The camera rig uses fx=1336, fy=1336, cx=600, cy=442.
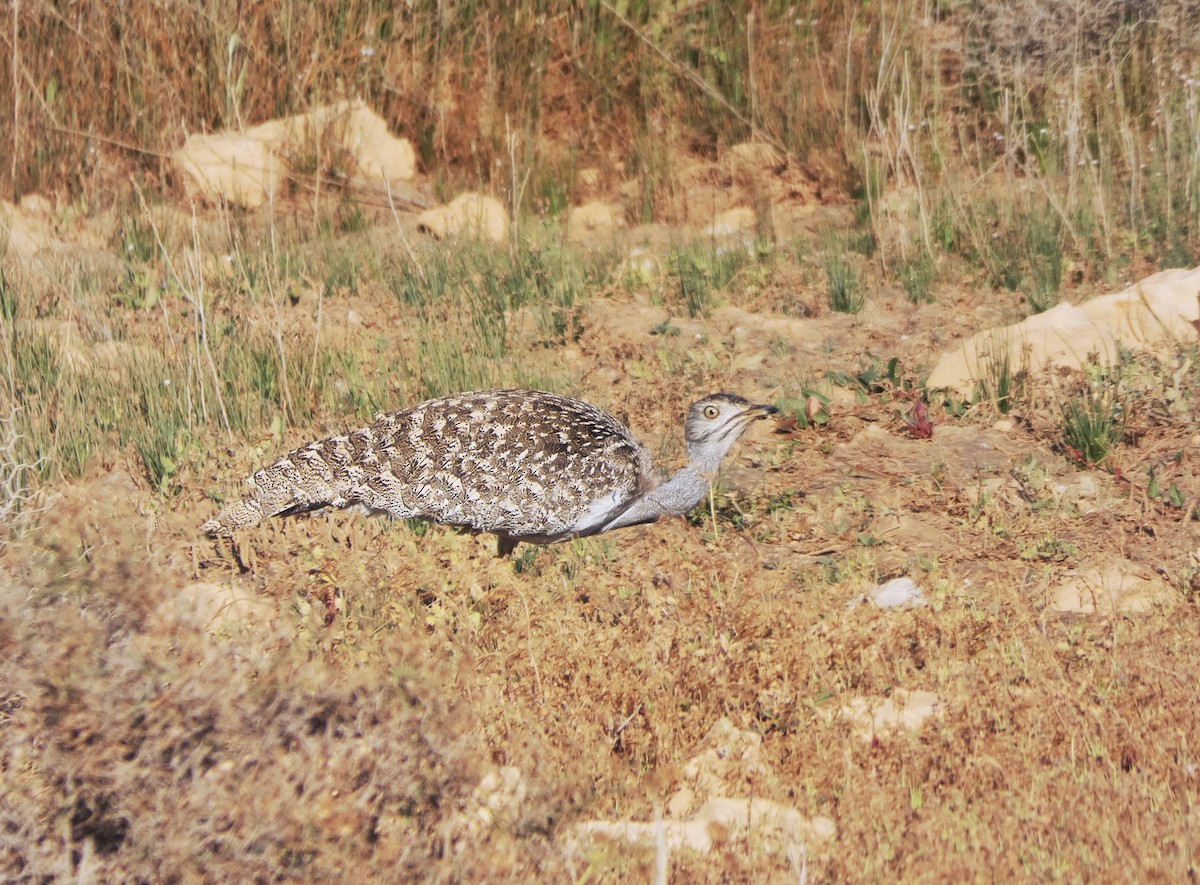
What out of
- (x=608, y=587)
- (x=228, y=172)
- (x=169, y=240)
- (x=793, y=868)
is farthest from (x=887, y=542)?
(x=228, y=172)

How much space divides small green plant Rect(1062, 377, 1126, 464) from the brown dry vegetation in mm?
45

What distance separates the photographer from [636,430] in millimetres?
7469

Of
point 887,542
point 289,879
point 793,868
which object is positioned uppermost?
point 289,879

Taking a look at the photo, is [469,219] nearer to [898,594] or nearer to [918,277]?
[918,277]

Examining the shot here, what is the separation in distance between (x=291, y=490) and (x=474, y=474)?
32.2 inches

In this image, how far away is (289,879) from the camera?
3498 millimetres

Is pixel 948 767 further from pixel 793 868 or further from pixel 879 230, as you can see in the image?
pixel 879 230

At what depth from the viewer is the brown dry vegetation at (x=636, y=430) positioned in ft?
12.3

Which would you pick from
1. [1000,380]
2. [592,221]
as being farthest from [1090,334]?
[592,221]

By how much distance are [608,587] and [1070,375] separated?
323cm

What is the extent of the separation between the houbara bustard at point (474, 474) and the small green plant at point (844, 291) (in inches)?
102

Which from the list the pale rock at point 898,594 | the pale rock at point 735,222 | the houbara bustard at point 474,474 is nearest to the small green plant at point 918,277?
the pale rock at point 735,222

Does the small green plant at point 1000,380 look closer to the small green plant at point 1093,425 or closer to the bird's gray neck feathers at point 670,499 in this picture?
the small green plant at point 1093,425

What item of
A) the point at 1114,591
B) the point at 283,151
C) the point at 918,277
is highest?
the point at 283,151
